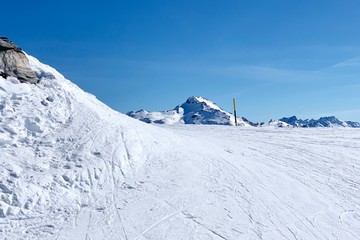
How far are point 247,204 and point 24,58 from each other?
13.9m

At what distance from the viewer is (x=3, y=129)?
12.0m

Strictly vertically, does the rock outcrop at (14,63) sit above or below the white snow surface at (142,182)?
above

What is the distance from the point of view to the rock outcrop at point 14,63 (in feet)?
54.9

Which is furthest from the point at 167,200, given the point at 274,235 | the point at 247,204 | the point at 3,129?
the point at 3,129

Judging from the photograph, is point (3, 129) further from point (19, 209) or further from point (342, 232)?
point (342, 232)

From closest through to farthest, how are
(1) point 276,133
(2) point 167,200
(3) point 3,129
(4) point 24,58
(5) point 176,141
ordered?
(2) point 167,200
(3) point 3,129
(5) point 176,141
(4) point 24,58
(1) point 276,133

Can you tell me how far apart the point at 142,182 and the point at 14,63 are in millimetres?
10352

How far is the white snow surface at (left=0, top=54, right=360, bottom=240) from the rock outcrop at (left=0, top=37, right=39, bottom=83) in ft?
2.54

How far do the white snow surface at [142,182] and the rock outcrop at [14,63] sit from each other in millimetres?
774

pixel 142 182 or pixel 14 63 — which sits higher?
pixel 14 63

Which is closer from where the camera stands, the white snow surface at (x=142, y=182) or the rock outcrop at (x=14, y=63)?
the white snow surface at (x=142, y=182)

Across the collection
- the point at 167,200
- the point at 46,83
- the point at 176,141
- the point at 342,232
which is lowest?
the point at 342,232

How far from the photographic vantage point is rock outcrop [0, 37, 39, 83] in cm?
1672

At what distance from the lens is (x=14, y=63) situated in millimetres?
17359
